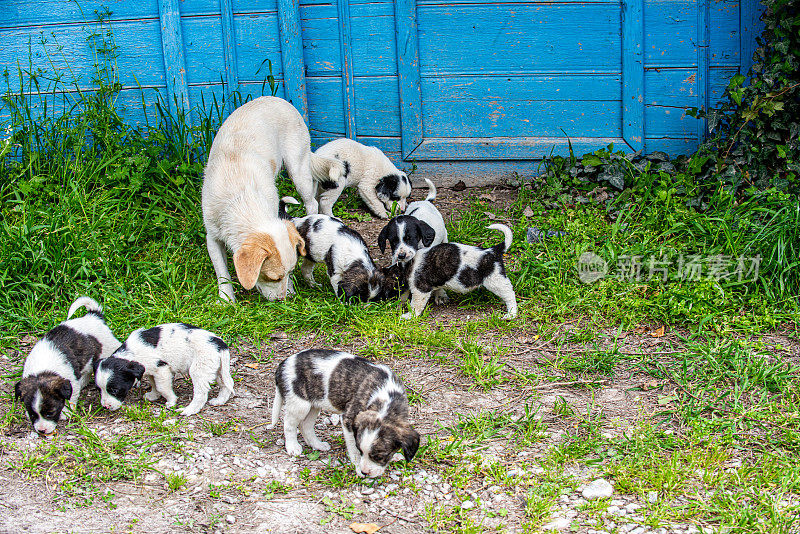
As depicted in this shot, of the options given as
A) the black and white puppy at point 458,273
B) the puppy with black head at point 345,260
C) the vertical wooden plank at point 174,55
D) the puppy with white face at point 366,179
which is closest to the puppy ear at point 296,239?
the puppy with black head at point 345,260

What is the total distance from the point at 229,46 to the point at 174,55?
598 mm

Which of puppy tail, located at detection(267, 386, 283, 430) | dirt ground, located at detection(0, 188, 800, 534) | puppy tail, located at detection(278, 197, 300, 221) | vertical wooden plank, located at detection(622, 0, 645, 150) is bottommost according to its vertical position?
dirt ground, located at detection(0, 188, 800, 534)

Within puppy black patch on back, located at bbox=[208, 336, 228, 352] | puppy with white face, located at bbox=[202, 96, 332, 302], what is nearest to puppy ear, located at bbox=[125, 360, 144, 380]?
puppy black patch on back, located at bbox=[208, 336, 228, 352]

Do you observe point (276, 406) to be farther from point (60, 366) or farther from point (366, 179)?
point (366, 179)

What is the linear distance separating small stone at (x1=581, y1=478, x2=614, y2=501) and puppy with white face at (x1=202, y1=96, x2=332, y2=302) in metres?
2.69

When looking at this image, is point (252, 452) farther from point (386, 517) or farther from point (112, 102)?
point (112, 102)

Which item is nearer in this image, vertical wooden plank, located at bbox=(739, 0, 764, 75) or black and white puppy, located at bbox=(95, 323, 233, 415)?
black and white puppy, located at bbox=(95, 323, 233, 415)

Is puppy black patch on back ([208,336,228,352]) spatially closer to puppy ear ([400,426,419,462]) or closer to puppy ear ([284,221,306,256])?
puppy ear ([284,221,306,256])

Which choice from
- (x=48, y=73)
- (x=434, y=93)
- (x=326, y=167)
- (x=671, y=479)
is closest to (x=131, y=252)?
(x=326, y=167)

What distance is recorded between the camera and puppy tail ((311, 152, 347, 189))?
7559 millimetres

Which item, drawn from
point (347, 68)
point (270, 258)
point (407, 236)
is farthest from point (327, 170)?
point (270, 258)

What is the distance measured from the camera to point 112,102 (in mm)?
8117

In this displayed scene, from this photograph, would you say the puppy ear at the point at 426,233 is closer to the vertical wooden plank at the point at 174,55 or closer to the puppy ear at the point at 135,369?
the puppy ear at the point at 135,369

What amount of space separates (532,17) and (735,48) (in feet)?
6.70
